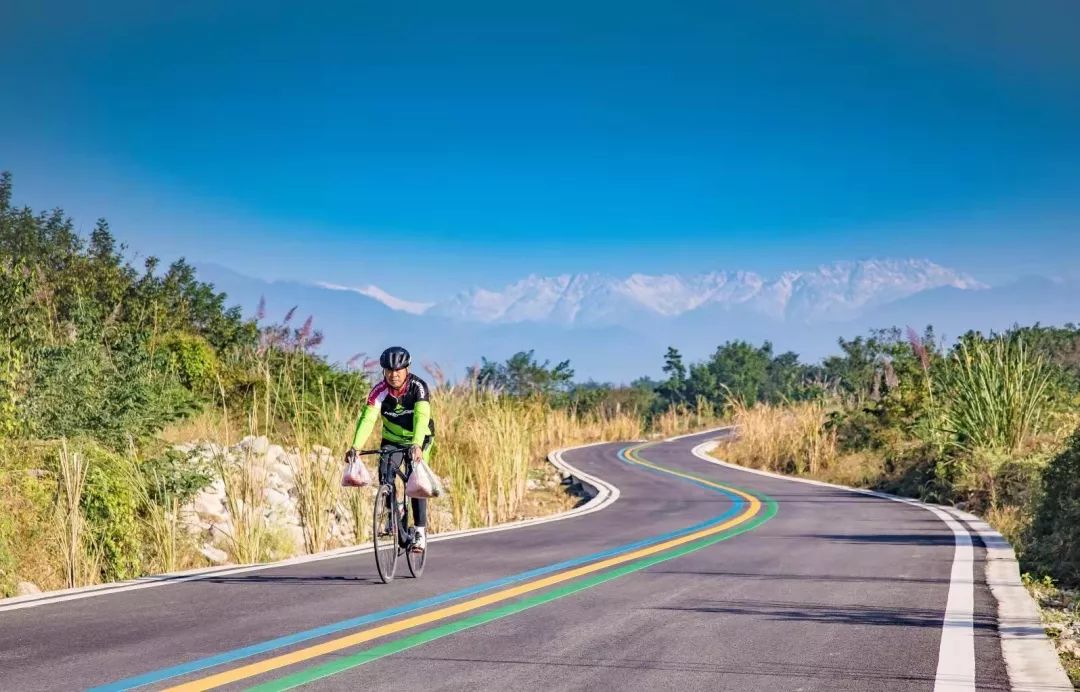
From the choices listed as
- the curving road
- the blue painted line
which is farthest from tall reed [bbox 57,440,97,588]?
the blue painted line

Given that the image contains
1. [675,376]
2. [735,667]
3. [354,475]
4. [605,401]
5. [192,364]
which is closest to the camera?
[735,667]

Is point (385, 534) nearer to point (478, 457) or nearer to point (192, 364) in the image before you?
point (478, 457)

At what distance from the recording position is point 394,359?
930 centimetres

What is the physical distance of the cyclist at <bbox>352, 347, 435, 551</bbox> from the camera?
30.2 ft

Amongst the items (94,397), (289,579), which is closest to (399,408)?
(289,579)

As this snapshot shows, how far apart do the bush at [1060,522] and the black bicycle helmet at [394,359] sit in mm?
6884

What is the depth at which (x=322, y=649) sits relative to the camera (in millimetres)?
6152

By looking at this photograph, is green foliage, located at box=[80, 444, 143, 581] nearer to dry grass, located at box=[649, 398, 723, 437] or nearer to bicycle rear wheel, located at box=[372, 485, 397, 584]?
bicycle rear wheel, located at box=[372, 485, 397, 584]

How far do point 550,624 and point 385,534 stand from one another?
8.36ft

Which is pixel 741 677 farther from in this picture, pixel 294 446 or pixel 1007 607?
pixel 294 446

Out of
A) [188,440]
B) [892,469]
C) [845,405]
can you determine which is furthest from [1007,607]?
[845,405]

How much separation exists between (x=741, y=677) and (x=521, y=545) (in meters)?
6.72

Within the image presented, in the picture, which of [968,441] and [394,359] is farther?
[968,441]

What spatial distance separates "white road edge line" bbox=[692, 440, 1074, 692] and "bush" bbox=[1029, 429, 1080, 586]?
0.40 m
